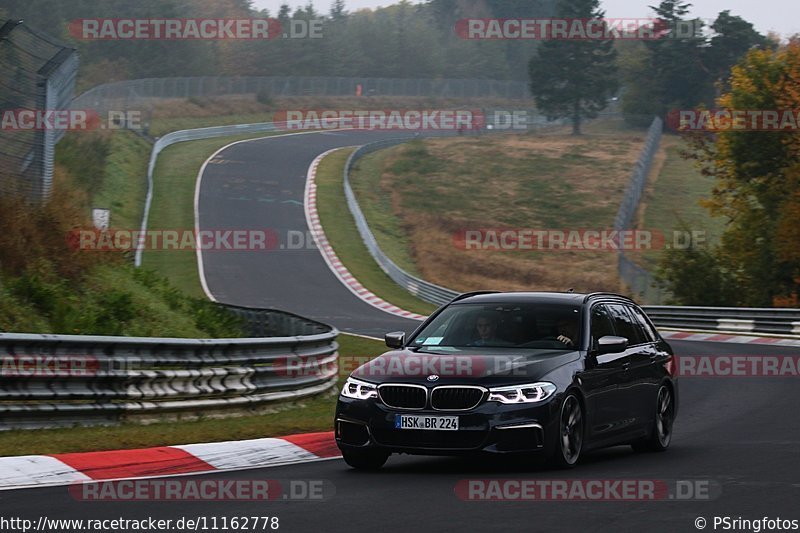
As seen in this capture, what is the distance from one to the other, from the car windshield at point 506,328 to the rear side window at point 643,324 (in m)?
1.50

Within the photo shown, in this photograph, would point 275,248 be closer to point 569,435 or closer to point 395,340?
point 395,340

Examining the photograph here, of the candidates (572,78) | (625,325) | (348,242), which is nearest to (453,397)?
(625,325)

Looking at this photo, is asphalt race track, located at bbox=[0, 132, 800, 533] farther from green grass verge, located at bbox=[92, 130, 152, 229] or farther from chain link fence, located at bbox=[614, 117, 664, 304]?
green grass verge, located at bbox=[92, 130, 152, 229]

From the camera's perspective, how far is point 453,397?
10.1m

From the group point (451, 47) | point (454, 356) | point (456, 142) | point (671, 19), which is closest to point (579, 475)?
point (454, 356)

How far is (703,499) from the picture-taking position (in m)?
8.84

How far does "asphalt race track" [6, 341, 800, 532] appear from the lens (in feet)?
25.9

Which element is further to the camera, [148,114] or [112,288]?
[148,114]

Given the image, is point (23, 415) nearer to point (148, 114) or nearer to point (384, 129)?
point (148, 114)

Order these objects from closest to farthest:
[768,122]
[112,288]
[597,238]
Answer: [112,288]
[768,122]
[597,238]

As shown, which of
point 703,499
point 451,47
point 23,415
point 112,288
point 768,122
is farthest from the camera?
point 451,47

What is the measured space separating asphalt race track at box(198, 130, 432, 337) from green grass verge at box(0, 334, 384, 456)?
18.4 m

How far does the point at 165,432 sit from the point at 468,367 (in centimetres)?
359

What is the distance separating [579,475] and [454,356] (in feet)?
4.56
